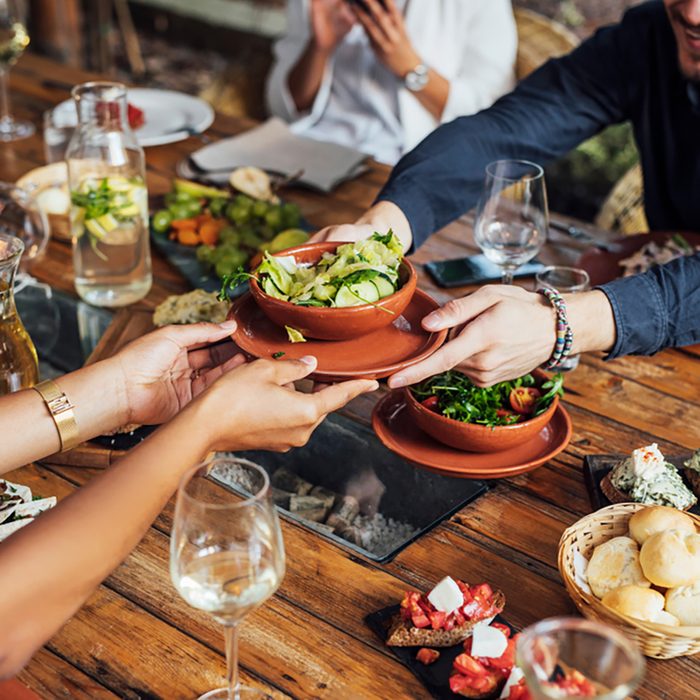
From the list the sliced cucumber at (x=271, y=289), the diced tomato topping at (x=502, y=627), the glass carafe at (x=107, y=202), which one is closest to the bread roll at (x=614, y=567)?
the diced tomato topping at (x=502, y=627)

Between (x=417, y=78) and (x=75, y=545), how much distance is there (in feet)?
7.87

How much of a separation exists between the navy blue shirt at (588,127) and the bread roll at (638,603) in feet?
3.49

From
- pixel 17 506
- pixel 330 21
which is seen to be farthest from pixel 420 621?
pixel 330 21

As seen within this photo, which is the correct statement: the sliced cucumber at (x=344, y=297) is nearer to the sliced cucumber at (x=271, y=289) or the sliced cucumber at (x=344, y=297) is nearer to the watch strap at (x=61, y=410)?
the sliced cucumber at (x=271, y=289)

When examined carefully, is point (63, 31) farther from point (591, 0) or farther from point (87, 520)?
point (87, 520)

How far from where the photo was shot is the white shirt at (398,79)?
10.1 ft

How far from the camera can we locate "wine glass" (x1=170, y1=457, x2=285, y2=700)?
92cm

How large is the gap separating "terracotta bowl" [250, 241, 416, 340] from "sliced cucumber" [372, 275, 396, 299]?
0.02m

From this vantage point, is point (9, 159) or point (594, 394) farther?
point (9, 159)

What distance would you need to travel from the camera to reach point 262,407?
48.4 inches

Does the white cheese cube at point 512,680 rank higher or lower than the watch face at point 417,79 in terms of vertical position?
higher

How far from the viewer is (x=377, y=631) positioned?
1183 mm

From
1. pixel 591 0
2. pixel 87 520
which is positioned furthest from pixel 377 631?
pixel 591 0

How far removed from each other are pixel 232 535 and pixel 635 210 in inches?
91.5
